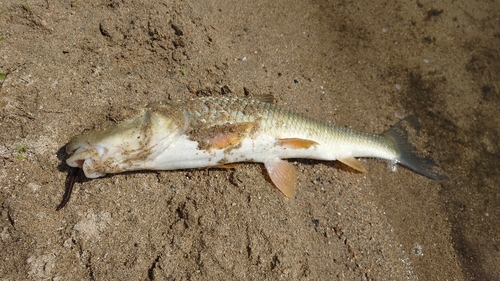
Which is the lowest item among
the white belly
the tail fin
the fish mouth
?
the tail fin

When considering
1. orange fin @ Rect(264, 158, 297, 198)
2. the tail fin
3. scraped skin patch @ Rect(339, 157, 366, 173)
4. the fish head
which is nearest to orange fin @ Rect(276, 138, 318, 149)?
orange fin @ Rect(264, 158, 297, 198)

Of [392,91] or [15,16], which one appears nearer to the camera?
[15,16]

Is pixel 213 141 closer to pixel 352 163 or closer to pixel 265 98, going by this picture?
pixel 265 98

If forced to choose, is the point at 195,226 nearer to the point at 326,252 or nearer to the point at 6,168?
the point at 326,252

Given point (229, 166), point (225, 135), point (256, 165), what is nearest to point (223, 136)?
point (225, 135)

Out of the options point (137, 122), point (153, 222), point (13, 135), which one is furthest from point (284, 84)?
point (13, 135)

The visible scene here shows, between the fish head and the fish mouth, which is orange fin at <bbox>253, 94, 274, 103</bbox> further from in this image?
the fish mouth

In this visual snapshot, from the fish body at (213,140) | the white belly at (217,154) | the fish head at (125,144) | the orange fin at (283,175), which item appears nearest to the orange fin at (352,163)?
the fish body at (213,140)

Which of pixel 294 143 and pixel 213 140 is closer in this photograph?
pixel 213 140
